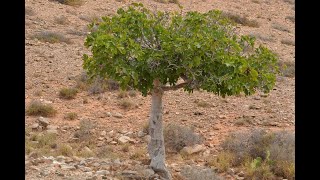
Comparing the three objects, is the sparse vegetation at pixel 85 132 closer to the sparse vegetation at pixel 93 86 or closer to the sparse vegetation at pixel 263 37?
the sparse vegetation at pixel 93 86

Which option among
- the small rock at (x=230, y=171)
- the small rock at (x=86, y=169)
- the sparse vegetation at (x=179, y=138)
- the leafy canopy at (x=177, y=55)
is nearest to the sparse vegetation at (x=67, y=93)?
the sparse vegetation at (x=179, y=138)

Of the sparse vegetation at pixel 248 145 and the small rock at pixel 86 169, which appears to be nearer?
the small rock at pixel 86 169

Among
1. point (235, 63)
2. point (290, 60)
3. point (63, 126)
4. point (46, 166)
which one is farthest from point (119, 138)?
point (290, 60)

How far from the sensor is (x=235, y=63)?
4789 mm

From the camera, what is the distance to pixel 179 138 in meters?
7.79

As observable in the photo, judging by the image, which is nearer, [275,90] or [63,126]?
[63,126]

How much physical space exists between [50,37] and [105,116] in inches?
202

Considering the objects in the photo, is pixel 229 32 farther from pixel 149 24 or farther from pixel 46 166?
pixel 46 166

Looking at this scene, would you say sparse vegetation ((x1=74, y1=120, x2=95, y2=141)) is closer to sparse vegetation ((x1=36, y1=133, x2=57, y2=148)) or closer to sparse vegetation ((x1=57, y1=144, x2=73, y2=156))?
sparse vegetation ((x1=36, y1=133, x2=57, y2=148))

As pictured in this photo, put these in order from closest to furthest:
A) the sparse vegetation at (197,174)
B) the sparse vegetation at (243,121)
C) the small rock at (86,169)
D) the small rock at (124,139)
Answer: the small rock at (86,169), the sparse vegetation at (197,174), the small rock at (124,139), the sparse vegetation at (243,121)

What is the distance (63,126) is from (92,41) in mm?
3665

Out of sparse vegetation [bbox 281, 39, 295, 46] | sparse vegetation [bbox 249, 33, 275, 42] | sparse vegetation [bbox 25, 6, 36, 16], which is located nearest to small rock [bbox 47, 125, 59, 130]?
sparse vegetation [bbox 25, 6, 36, 16]

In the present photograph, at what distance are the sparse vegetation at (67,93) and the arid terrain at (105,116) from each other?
9 centimetres

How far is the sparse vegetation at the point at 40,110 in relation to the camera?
8.85 metres
